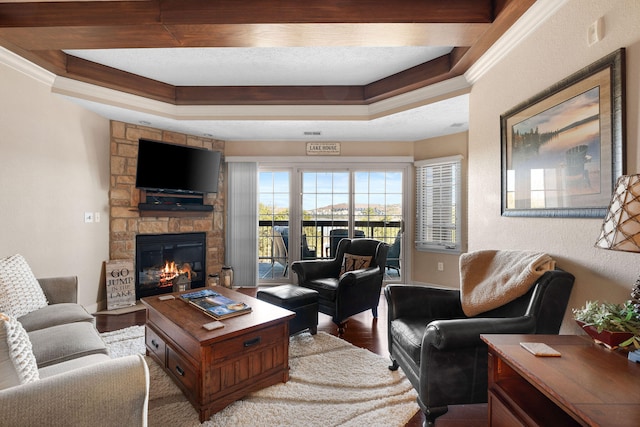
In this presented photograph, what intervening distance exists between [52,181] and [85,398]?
2.98 m

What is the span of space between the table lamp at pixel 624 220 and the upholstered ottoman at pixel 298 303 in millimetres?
2178

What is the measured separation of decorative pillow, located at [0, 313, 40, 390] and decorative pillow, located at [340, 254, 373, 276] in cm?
285

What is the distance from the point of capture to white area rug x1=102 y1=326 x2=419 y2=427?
1.76 meters

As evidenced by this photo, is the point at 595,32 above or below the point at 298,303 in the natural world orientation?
above

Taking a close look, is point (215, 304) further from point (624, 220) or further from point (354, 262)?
point (624, 220)

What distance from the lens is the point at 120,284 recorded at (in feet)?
12.3

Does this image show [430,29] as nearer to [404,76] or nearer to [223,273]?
[404,76]

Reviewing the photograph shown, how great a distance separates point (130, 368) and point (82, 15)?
2428 mm

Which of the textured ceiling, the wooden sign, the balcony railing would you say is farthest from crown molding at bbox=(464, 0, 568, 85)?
the wooden sign

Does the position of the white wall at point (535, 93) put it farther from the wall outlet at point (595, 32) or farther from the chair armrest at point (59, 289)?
the chair armrest at point (59, 289)

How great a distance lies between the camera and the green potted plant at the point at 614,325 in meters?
1.10

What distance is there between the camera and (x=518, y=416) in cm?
116

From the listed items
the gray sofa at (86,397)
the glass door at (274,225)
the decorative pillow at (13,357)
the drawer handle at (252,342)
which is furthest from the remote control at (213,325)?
the glass door at (274,225)

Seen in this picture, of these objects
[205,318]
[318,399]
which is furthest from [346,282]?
[205,318]
